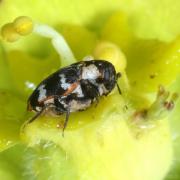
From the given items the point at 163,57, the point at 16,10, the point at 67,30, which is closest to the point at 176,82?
the point at 163,57

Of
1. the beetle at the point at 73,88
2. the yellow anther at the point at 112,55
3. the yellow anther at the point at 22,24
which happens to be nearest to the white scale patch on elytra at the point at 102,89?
the beetle at the point at 73,88

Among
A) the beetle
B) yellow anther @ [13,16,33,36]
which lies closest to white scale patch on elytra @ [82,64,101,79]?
the beetle

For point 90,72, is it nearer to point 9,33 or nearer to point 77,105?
point 77,105

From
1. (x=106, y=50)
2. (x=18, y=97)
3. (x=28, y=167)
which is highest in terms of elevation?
(x=106, y=50)

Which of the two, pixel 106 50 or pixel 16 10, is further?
pixel 16 10

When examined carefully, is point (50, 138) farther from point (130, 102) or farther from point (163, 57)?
point (163, 57)

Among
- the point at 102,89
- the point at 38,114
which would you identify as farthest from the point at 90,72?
the point at 38,114
